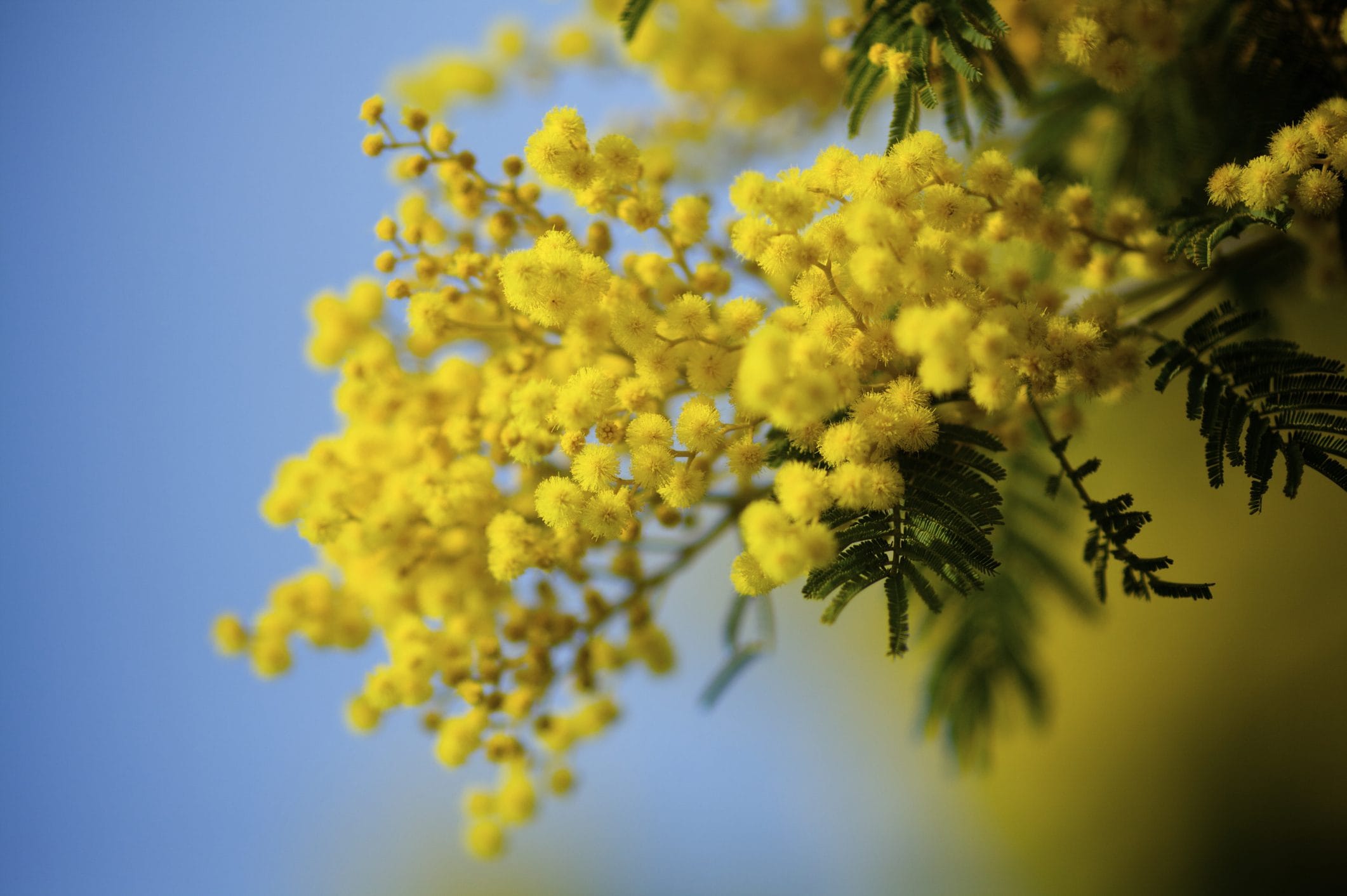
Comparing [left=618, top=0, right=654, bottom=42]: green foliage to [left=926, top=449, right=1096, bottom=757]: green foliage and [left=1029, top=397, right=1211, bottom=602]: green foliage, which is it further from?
[left=926, top=449, right=1096, bottom=757]: green foliage

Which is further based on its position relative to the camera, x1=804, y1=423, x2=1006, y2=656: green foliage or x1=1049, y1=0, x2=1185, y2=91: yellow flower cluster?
x1=1049, y1=0, x2=1185, y2=91: yellow flower cluster

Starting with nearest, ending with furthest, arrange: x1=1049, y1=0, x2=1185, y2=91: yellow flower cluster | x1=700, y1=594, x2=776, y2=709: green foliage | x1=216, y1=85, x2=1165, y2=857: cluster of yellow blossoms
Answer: x1=216, y1=85, x2=1165, y2=857: cluster of yellow blossoms, x1=1049, y1=0, x2=1185, y2=91: yellow flower cluster, x1=700, y1=594, x2=776, y2=709: green foliage

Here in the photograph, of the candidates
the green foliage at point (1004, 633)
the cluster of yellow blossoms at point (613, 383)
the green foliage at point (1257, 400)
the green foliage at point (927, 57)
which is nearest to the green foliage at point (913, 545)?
the cluster of yellow blossoms at point (613, 383)

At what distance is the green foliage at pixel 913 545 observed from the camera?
0.78 metres

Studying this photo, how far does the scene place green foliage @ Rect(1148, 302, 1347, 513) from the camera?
826 mm

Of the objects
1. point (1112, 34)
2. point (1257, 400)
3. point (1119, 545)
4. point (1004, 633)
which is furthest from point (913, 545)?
point (1004, 633)

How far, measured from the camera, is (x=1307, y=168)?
0.80m

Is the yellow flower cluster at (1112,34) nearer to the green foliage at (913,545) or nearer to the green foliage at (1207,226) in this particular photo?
the green foliage at (1207,226)

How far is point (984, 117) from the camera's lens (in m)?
1.06

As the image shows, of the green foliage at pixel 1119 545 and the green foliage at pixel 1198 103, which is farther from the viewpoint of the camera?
the green foliage at pixel 1198 103

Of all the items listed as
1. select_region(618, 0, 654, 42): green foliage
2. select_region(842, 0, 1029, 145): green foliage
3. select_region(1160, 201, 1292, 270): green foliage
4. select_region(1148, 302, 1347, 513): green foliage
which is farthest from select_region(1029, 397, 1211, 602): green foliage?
select_region(618, 0, 654, 42): green foliage

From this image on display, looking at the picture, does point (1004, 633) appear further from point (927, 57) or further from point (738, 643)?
point (927, 57)

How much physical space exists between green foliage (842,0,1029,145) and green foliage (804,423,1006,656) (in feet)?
1.13

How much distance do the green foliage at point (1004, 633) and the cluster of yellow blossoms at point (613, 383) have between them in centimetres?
50
